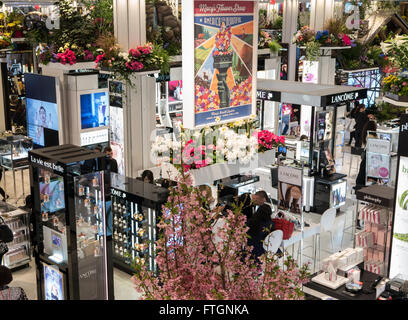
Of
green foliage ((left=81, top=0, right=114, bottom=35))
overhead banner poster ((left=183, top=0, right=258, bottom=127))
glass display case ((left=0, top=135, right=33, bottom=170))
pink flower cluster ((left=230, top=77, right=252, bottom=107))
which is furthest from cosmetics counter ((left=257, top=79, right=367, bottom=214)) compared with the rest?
glass display case ((left=0, top=135, right=33, bottom=170))

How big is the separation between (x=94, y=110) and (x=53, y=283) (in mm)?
4786

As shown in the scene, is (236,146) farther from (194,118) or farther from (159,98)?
(159,98)

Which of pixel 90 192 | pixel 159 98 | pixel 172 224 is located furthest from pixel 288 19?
pixel 172 224

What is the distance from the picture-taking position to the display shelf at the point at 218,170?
7.50 m

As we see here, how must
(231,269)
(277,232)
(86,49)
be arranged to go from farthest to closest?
(86,49), (277,232), (231,269)

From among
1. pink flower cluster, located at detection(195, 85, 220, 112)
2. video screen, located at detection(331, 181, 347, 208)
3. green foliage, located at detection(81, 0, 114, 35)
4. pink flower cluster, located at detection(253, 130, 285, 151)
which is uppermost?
green foliage, located at detection(81, 0, 114, 35)

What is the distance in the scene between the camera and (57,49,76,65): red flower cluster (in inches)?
345

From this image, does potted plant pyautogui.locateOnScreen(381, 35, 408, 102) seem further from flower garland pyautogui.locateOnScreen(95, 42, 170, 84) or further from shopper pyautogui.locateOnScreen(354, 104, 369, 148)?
shopper pyautogui.locateOnScreen(354, 104, 369, 148)

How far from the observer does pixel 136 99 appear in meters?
9.87

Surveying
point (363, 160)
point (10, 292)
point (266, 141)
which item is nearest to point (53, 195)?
point (10, 292)

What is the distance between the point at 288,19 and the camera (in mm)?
14227

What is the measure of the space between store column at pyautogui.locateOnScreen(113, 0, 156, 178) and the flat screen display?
15.3ft

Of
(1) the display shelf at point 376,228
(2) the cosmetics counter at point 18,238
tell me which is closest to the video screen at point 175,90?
(2) the cosmetics counter at point 18,238

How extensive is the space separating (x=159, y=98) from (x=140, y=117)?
10.3ft
